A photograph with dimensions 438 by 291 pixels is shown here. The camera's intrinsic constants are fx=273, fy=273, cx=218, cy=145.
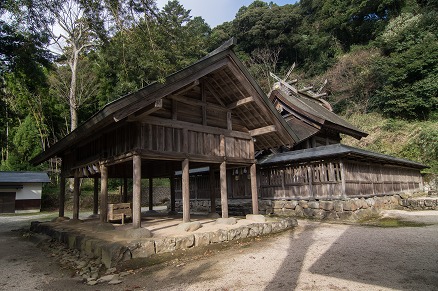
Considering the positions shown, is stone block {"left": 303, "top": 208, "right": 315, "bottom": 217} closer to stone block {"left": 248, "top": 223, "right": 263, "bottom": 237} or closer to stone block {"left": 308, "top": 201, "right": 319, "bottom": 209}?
stone block {"left": 308, "top": 201, "right": 319, "bottom": 209}

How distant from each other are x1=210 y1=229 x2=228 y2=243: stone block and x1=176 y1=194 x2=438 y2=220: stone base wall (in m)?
6.76

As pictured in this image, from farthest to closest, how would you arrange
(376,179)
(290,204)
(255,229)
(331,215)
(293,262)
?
1. (376,179)
2. (290,204)
3. (331,215)
4. (255,229)
5. (293,262)

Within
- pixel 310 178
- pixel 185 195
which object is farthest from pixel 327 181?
pixel 185 195

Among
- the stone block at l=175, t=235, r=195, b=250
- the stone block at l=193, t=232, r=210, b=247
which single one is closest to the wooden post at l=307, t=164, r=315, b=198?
the stone block at l=193, t=232, r=210, b=247

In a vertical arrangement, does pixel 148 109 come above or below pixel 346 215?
above

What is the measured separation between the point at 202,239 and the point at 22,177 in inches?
1003

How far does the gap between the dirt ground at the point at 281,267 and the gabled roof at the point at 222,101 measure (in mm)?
3607

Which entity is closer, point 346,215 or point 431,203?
point 346,215

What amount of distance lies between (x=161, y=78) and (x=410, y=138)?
24.5 metres

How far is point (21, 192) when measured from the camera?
2570 cm

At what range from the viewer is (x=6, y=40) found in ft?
32.5

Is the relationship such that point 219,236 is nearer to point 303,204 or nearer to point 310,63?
point 303,204

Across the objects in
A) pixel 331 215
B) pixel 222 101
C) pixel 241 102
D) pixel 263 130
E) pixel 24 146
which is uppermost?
pixel 24 146

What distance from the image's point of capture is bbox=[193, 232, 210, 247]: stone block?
725 cm
